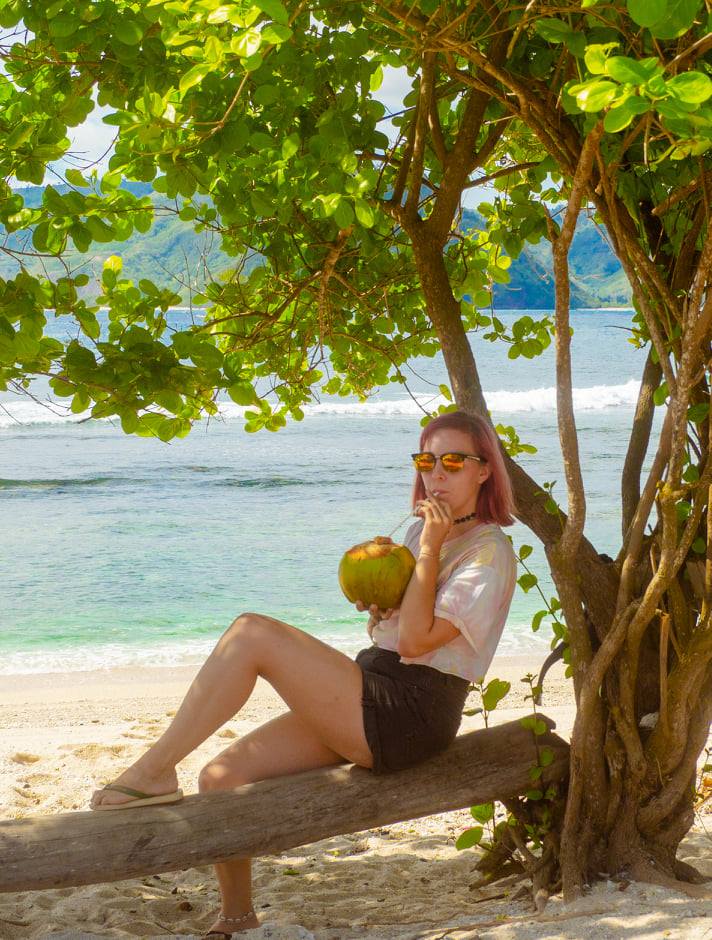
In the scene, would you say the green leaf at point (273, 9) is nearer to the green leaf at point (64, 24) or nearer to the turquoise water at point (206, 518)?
the green leaf at point (64, 24)

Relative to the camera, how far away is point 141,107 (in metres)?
2.26

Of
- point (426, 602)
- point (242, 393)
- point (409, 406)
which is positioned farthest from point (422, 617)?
point (409, 406)

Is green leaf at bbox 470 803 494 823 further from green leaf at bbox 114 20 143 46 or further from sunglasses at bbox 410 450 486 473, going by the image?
green leaf at bbox 114 20 143 46

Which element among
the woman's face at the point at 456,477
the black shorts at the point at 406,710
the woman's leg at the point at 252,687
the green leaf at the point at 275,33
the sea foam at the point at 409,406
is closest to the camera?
the green leaf at the point at 275,33

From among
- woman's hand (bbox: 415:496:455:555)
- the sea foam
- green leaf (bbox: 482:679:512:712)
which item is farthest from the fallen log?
the sea foam

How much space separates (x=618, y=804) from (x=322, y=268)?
2.03 m

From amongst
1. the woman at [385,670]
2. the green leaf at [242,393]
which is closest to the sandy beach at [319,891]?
Answer: the woman at [385,670]

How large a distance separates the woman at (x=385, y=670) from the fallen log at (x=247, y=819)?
0.07 m

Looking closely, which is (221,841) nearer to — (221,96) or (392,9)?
(221,96)

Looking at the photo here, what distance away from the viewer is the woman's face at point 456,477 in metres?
3.03

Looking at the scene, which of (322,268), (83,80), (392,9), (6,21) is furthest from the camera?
(322,268)

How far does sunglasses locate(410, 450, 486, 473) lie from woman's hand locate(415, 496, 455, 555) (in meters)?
0.15

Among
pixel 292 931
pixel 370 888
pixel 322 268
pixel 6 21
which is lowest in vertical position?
pixel 370 888

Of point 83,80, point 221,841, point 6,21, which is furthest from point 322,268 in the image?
point 221,841
